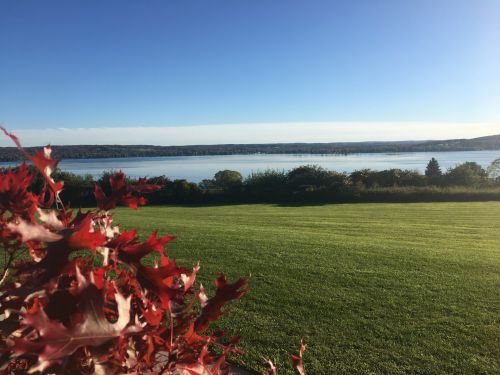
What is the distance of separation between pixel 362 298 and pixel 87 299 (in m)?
4.83

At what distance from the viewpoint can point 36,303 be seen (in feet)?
2.84

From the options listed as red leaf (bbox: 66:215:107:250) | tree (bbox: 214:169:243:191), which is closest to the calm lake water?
tree (bbox: 214:169:243:191)

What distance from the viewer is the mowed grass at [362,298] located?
365cm

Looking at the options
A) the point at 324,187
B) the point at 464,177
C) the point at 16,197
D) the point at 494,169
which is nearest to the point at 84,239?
the point at 16,197

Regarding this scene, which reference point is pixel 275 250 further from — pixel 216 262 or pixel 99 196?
pixel 99 196

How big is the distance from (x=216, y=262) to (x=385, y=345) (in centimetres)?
351

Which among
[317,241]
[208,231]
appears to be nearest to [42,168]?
[317,241]

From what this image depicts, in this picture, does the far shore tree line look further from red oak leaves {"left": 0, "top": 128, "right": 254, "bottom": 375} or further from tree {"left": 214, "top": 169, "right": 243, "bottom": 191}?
red oak leaves {"left": 0, "top": 128, "right": 254, "bottom": 375}

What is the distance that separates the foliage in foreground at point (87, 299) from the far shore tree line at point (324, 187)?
20.7 meters

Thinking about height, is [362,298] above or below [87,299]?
below

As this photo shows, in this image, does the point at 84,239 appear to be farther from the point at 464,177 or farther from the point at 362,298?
the point at 464,177

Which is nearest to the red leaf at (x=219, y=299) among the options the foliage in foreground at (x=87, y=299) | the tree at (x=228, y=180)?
the foliage in foreground at (x=87, y=299)

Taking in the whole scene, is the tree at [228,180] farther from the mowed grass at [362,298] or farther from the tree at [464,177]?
the mowed grass at [362,298]

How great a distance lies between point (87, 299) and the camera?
2.04 ft
